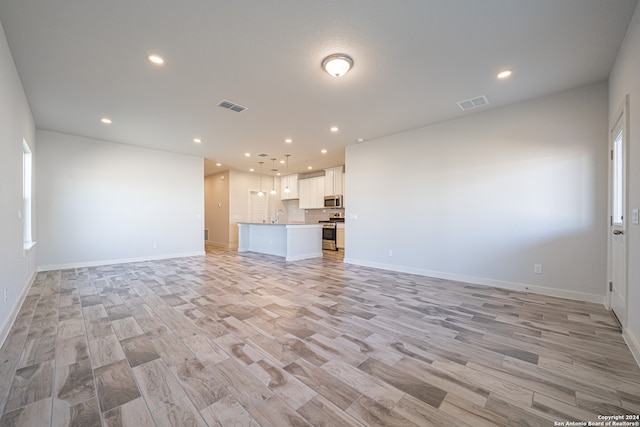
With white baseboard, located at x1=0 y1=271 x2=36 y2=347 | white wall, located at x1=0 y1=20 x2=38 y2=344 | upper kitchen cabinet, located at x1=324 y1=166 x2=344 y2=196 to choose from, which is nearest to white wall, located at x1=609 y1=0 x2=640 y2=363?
white baseboard, located at x1=0 y1=271 x2=36 y2=347

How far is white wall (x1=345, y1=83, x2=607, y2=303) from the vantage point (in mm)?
3312

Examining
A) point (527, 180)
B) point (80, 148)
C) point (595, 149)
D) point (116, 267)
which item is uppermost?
point (80, 148)

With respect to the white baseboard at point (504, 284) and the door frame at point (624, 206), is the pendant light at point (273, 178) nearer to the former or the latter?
the white baseboard at point (504, 284)

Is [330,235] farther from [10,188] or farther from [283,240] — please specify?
[10,188]

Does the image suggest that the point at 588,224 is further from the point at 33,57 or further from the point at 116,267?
the point at 116,267

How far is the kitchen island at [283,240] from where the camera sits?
21.3ft

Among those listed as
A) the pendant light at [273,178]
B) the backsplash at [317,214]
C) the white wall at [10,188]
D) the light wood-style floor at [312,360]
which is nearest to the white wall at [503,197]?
the light wood-style floor at [312,360]

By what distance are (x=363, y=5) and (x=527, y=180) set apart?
11.4 ft

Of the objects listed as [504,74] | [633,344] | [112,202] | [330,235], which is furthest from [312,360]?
[330,235]

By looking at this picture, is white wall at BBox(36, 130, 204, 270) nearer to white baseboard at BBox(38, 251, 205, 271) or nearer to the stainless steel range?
white baseboard at BBox(38, 251, 205, 271)

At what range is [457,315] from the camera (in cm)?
284

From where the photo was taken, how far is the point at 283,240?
6.90 metres

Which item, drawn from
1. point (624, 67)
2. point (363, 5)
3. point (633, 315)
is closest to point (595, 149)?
point (624, 67)

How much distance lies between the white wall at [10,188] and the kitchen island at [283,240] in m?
4.42
